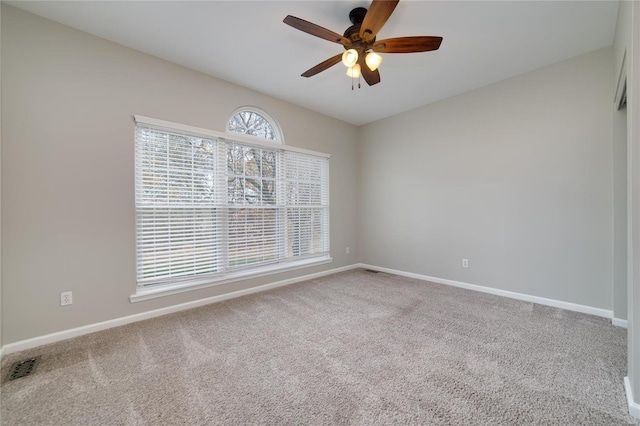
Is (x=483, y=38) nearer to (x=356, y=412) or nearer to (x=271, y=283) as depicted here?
(x=356, y=412)

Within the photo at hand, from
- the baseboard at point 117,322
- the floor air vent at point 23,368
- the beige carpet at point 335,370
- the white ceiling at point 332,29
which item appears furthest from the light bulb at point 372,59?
the floor air vent at point 23,368

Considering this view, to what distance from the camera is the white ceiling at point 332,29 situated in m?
2.14

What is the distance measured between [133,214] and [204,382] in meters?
1.90

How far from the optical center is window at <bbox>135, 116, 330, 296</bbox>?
110 inches

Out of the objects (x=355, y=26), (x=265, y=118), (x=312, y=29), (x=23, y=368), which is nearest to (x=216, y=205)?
(x=265, y=118)

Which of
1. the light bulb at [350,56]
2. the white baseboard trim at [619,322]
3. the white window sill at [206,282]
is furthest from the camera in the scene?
the white window sill at [206,282]

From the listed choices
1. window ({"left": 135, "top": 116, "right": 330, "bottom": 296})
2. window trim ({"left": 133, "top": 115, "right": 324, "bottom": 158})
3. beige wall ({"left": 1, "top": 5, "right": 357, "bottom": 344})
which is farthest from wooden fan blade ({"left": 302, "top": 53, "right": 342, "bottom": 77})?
beige wall ({"left": 1, "top": 5, "right": 357, "bottom": 344})

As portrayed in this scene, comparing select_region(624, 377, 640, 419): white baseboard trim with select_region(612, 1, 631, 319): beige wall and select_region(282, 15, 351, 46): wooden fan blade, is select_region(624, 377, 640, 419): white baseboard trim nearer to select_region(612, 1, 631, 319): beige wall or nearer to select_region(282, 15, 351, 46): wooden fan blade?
select_region(612, 1, 631, 319): beige wall

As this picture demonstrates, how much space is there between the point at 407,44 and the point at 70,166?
3.22 metres

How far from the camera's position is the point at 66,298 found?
7.70 ft

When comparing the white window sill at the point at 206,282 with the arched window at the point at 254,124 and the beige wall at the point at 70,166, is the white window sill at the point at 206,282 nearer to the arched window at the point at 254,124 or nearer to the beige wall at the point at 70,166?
the beige wall at the point at 70,166

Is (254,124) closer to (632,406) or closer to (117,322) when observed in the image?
(117,322)

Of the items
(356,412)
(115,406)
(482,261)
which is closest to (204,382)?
(115,406)

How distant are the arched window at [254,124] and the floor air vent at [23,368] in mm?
2909
